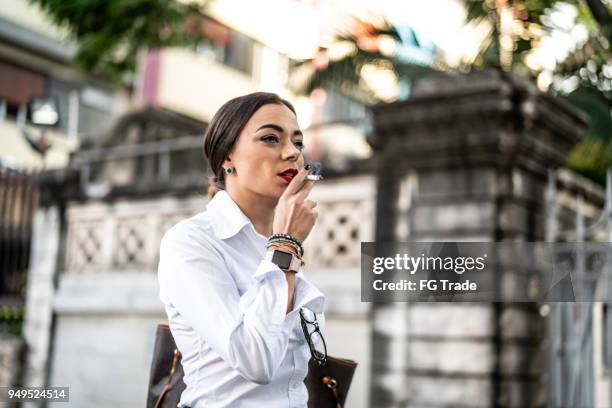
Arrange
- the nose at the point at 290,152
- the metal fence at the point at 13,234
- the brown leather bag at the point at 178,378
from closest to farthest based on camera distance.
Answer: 1. the nose at the point at 290,152
2. the brown leather bag at the point at 178,378
3. the metal fence at the point at 13,234

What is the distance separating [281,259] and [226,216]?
24 centimetres

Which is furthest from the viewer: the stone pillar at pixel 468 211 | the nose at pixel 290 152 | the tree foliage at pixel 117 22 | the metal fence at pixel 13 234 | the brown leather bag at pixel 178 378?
the tree foliage at pixel 117 22

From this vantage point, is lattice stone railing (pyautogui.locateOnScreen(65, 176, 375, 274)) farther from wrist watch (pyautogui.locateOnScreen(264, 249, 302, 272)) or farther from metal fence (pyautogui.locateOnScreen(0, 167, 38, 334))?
wrist watch (pyautogui.locateOnScreen(264, 249, 302, 272))

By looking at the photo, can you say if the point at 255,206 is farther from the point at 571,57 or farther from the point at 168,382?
the point at 571,57

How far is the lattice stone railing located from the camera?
596 cm

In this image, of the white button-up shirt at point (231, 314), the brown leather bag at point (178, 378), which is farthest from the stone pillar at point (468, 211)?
the white button-up shirt at point (231, 314)

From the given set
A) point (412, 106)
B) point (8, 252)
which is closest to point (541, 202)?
point (412, 106)

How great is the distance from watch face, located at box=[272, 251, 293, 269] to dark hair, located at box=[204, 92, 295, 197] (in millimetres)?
329

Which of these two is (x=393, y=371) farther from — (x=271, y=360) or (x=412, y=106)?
(x=271, y=360)

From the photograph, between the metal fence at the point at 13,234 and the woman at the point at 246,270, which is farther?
the metal fence at the point at 13,234

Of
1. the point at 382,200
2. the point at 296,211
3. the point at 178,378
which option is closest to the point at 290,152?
the point at 296,211

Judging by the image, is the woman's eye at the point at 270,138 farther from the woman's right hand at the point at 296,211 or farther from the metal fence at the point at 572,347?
the metal fence at the point at 572,347

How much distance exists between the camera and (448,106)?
17.1ft

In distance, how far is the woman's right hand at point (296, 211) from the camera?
158cm
